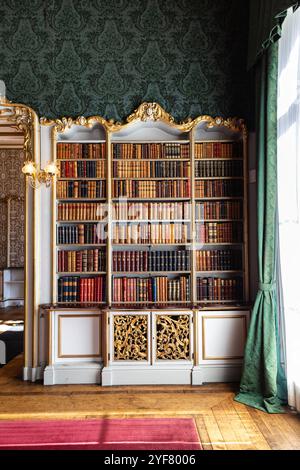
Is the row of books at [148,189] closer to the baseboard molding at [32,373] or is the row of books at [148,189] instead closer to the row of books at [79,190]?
the row of books at [79,190]

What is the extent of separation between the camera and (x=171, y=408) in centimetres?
334

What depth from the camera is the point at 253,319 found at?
11.9ft

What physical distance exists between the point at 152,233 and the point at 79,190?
0.97m

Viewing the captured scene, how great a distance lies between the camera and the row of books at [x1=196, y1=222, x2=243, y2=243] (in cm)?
420

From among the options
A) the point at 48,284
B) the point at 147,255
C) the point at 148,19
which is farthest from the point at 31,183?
the point at 148,19

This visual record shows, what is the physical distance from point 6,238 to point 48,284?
5.87 metres

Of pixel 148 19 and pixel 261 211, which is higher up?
pixel 148 19

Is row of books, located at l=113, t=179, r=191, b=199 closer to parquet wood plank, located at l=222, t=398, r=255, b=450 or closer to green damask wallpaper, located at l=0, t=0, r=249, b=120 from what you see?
green damask wallpaper, located at l=0, t=0, r=249, b=120

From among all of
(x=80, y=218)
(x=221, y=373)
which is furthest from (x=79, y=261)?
(x=221, y=373)

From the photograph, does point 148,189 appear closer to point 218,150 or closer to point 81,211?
point 81,211

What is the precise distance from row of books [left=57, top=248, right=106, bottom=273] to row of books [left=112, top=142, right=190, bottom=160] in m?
1.16

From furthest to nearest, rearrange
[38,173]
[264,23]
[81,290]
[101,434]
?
[81,290]
[38,173]
[264,23]
[101,434]
